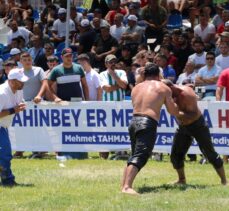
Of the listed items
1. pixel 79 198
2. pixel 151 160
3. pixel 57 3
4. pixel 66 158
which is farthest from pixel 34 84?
pixel 57 3

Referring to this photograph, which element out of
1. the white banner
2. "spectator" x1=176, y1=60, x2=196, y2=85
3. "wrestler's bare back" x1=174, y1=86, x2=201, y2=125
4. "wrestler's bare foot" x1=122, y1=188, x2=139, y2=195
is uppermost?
"wrestler's bare back" x1=174, y1=86, x2=201, y2=125

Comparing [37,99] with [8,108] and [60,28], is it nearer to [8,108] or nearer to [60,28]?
[8,108]

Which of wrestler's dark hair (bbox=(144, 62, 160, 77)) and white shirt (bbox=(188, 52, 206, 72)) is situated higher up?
wrestler's dark hair (bbox=(144, 62, 160, 77))

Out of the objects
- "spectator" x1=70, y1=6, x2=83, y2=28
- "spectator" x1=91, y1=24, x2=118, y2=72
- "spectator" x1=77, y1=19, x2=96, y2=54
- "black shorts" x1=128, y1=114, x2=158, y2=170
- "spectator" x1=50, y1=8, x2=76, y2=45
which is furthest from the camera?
"spectator" x1=70, y1=6, x2=83, y2=28

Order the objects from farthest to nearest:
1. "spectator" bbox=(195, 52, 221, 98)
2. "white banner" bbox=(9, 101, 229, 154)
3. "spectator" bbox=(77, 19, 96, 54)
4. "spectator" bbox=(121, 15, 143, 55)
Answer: "spectator" bbox=(77, 19, 96, 54)
"spectator" bbox=(121, 15, 143, 55)
"spectator" bbox=(195, 52, 221, 98)
"white banner" bbox=(9, 101, 229, 154)

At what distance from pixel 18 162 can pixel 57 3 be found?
11.3 meters

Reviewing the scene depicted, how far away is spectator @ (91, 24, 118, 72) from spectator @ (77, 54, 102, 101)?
3554mm

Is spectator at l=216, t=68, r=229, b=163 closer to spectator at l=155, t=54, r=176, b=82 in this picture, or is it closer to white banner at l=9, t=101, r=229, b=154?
white banner at l=9, t=101, r=229, b=154

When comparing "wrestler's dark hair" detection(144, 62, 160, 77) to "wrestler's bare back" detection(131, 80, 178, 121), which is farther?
"wrestler's dark hair" detection(144, 62, 160, 77)

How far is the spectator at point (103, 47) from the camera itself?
20475 millimetres

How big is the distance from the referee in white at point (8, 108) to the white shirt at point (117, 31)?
945cm

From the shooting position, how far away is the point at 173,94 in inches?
483

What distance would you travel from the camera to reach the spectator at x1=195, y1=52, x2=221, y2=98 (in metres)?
16.9

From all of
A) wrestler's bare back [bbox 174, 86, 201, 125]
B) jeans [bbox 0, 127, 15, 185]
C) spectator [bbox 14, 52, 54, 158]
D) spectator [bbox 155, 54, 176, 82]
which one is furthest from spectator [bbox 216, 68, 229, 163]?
jeans [bbox 0, 127, 15, 185]
